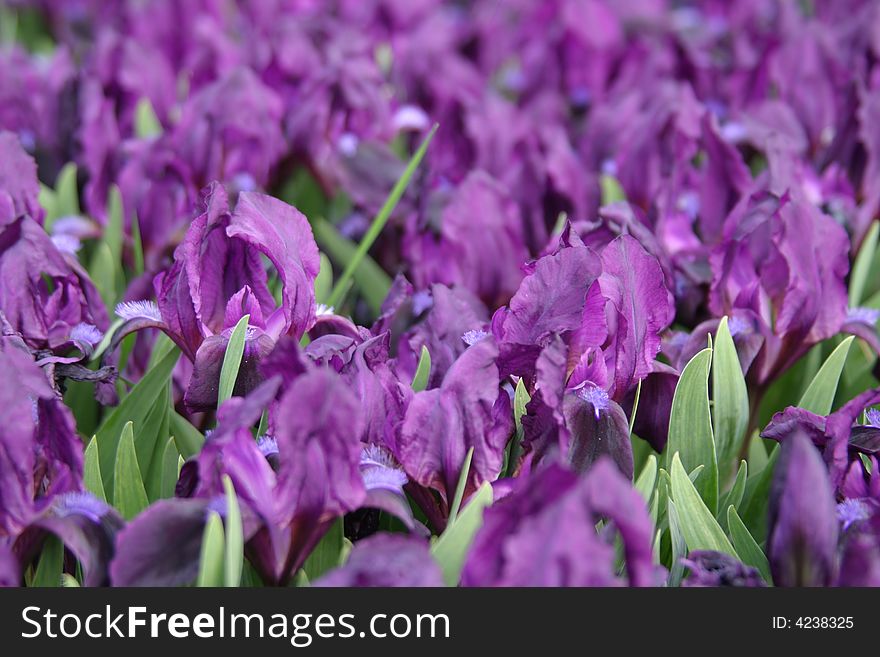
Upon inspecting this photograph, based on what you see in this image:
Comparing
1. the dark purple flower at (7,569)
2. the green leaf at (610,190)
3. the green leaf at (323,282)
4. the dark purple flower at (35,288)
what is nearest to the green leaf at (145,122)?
the green leaf at (323,282)

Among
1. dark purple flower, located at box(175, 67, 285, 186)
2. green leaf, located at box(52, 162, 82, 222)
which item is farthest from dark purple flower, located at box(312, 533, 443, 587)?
green leaf, located at box(52, 162, 82, 222)

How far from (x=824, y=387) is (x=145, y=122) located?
2119mm

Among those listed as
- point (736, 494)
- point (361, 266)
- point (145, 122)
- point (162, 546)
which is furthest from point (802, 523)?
point (145, 122)

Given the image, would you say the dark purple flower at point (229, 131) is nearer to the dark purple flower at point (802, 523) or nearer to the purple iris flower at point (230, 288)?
the purple iris flower at point (230, 288)

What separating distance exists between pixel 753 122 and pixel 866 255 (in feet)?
2.10

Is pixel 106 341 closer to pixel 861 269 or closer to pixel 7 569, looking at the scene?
pixel 7 569

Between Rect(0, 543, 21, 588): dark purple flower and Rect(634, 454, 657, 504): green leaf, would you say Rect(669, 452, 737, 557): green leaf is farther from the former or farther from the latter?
Rect(0, 543, 21, 588): dark purple flower

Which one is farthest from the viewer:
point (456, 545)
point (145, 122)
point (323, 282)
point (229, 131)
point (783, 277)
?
point (145, 122)

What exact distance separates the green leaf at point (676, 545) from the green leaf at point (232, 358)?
70 centimetres

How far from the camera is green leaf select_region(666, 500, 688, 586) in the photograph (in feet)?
5.11

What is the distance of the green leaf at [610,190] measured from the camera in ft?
8.63

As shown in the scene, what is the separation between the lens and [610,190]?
2631 millimetres

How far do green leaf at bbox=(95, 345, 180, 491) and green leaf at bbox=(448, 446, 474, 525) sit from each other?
0.59 m
